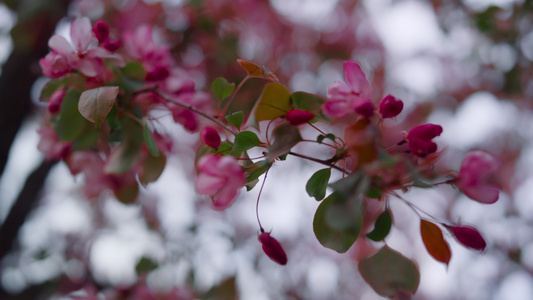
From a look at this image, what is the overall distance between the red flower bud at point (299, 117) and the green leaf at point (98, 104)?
29 centimetres

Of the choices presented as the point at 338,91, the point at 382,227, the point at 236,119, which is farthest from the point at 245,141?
the point at 382,227

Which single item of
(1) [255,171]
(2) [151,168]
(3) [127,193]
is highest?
(1) [255,171]

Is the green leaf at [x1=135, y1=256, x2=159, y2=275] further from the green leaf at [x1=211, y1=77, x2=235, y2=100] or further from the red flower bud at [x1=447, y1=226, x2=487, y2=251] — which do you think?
the red flower bud at [x1=447, y1=226, x2=487, y2=251]

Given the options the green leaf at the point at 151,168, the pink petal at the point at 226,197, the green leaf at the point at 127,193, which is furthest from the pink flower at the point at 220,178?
the green leaf at the point at 127,193

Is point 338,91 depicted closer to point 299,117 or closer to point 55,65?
point 299,117

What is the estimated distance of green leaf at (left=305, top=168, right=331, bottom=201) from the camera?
0.62 meters

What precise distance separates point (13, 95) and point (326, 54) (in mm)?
1718

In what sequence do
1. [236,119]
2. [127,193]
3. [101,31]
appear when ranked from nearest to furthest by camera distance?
1. [236,119]
2. [101,31]
3. [127,193]

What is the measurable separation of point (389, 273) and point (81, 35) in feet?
2.25

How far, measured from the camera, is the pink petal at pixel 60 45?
75 cm

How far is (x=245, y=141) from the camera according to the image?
0.64m

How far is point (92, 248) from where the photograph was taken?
A: 116 inches


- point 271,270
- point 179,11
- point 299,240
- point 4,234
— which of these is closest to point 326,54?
point 179,11

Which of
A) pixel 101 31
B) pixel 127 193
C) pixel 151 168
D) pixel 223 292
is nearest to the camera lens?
pixel 101 31
